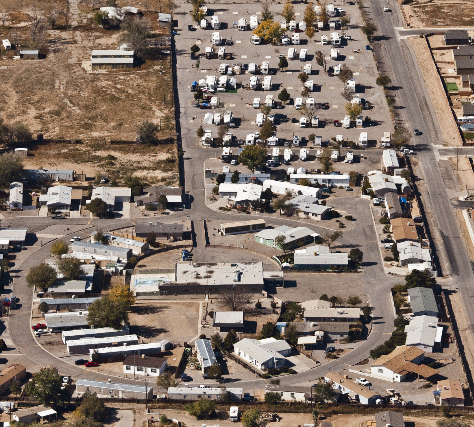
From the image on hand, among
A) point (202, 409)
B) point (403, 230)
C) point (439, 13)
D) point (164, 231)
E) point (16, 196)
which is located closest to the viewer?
point (202, 409)

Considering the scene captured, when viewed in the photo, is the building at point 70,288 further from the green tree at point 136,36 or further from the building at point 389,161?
the green tree at point 136,36

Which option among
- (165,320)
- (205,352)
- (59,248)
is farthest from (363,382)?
(59,248)

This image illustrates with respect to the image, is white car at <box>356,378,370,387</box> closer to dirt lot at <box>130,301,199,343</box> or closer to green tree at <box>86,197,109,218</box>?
dirt lot at <box>130,301,199,343</box>

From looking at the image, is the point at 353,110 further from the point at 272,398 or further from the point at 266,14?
the point at 272,398

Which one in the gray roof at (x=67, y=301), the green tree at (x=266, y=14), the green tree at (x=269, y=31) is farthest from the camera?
the green tree at (x=266, y=14)

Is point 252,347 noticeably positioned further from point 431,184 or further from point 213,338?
point 431,184

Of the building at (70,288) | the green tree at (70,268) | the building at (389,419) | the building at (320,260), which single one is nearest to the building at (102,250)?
the green tree at (70,268)

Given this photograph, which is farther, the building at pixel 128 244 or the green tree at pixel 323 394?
the building at pixel 128 244

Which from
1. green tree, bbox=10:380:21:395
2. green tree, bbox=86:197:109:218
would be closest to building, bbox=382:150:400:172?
green tree, bbox=86:197:109:218
